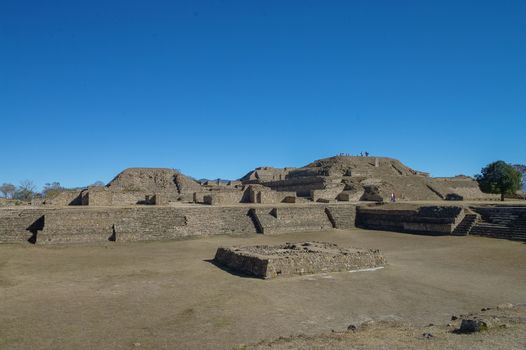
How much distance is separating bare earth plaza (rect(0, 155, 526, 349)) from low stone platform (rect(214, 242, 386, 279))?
Result: 0.04 meters

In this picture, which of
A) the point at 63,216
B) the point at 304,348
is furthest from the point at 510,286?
the point at 63,216

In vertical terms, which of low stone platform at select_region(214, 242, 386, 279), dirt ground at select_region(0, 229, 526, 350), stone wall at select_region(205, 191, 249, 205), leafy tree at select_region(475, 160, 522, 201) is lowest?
dirt ground at select_region(0, 229, 526, 350)

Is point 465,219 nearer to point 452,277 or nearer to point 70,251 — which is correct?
point 452,277

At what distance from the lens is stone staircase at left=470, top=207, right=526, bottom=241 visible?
18922 mm

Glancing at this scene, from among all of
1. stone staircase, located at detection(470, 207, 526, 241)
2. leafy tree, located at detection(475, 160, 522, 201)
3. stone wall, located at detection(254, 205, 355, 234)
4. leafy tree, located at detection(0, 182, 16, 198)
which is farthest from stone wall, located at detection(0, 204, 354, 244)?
leafy tree, located at detection(0, 182, 16, 198)

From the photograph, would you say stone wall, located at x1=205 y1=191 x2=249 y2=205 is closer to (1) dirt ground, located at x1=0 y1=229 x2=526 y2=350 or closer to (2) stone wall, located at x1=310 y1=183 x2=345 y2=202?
(2) stone wall, located at x1=310 y1=183 x2=345 y2=202

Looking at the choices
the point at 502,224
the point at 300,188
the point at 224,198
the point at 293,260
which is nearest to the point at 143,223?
the point at 224,198

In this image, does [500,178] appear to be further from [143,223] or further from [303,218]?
[143,223]

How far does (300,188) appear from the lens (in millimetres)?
39625

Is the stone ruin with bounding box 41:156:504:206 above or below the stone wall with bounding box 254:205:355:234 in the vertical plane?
above

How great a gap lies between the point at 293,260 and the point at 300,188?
89.3ft

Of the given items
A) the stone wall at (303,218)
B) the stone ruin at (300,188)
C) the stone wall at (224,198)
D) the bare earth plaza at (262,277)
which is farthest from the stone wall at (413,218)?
the stone wall at (224,198)

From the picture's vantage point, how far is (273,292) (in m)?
10.5

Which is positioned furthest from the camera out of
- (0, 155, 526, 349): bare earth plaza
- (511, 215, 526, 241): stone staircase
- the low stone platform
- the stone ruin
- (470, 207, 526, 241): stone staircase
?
the stone ruin
